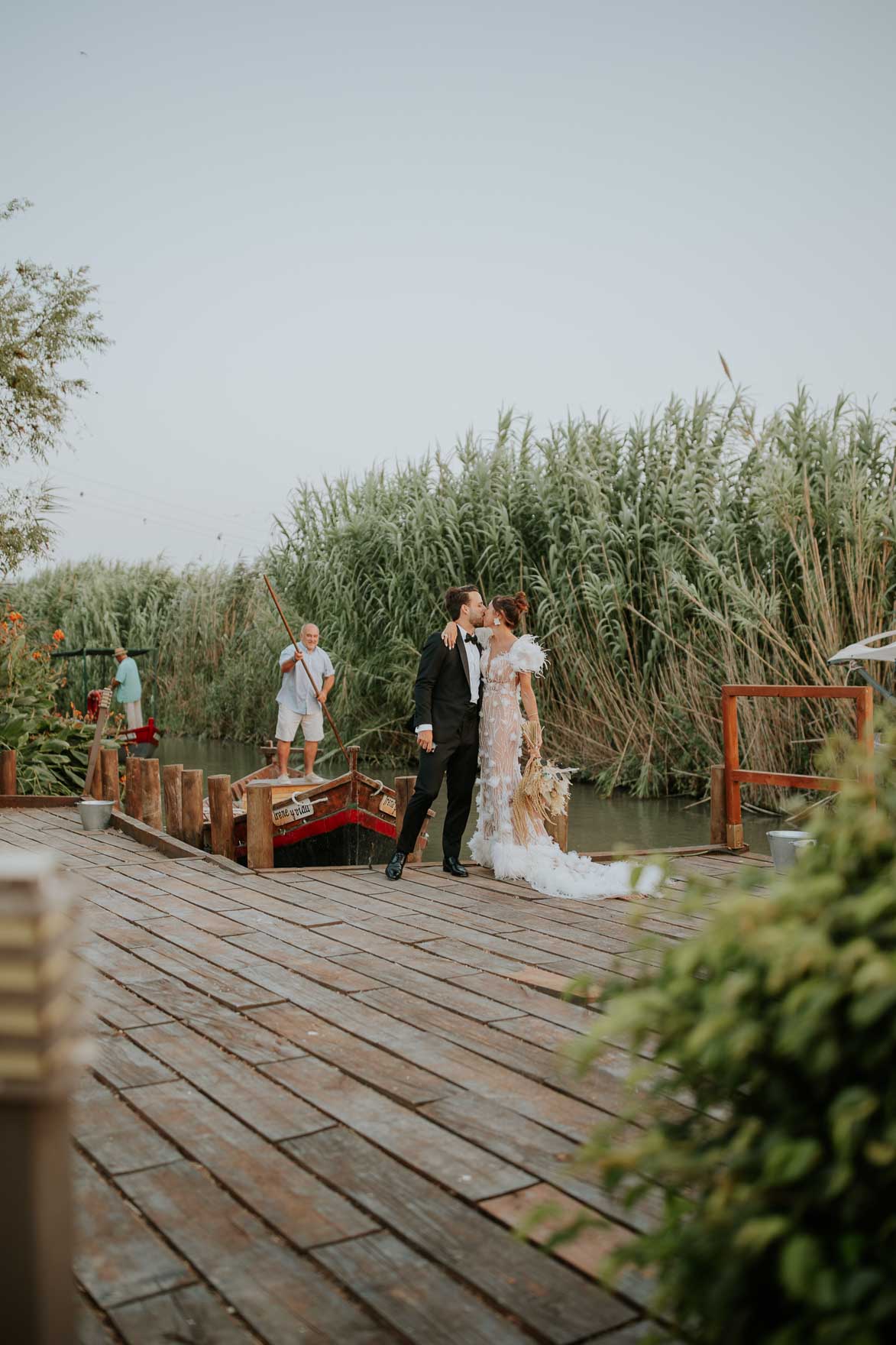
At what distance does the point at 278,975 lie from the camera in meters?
5.29

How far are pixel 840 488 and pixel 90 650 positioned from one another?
44.2 ft

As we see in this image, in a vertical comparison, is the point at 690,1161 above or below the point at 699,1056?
below

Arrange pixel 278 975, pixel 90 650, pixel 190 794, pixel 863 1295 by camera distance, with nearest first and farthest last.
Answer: pixel 863 1295 → pixel 278 975 → pixel 190 794 → pixel 90 650

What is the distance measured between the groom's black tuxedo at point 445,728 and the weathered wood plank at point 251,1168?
14.0 ft

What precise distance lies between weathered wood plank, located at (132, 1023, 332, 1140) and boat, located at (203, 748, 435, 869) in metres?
5.06

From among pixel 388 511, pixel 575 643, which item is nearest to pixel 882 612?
pixel 575 643

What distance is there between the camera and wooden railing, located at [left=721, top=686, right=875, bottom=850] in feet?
24.3

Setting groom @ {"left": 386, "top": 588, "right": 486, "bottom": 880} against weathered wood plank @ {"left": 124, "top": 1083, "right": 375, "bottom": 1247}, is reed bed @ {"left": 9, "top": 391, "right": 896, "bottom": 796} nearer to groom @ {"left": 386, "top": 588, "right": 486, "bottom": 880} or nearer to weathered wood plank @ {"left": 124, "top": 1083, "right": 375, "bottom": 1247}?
groom @ {"left": 386, "top": 588, "right": 486, "bottom": 880}

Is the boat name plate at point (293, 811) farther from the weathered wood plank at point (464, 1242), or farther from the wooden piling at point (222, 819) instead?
the weathered wood plank at point (464, 1242)

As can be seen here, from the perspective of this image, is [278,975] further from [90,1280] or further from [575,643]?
[575,643]

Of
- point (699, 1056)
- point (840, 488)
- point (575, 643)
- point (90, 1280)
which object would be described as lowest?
point (90, 1280)

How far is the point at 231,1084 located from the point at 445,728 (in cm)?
430

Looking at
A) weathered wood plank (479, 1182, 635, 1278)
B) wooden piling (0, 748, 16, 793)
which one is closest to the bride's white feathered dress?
weathered wood plank (479, 1182, 635, 1278)

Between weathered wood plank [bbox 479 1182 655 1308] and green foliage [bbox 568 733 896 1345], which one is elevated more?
green foliage [bbox 568 733 896 1345]
